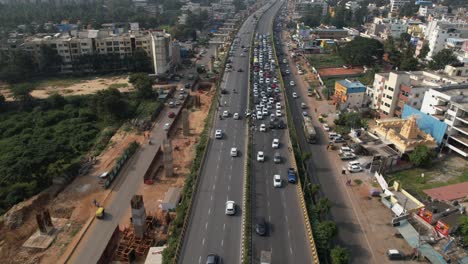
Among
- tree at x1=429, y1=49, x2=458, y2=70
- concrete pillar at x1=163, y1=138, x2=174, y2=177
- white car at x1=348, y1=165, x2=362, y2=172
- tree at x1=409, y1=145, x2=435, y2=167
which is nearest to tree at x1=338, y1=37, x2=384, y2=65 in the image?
tree at x1=429, y1=49, x2=458, y2=70

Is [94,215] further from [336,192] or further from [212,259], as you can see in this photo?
[336,192]

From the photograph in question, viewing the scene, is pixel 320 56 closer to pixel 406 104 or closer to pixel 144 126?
pixel 406 104

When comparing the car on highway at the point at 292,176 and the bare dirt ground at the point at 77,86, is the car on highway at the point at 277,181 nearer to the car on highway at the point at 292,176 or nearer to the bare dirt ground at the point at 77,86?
the car on highway at the point at 292,176

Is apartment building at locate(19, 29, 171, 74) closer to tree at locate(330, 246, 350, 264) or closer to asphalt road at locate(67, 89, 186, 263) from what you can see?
asphalt road at locate(67, 89, 186, 263)

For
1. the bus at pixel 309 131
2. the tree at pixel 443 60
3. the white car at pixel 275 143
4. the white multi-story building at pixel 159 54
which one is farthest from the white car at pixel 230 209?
the tree at pixel 443 60

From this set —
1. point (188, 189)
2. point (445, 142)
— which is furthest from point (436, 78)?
point (188, 189)
